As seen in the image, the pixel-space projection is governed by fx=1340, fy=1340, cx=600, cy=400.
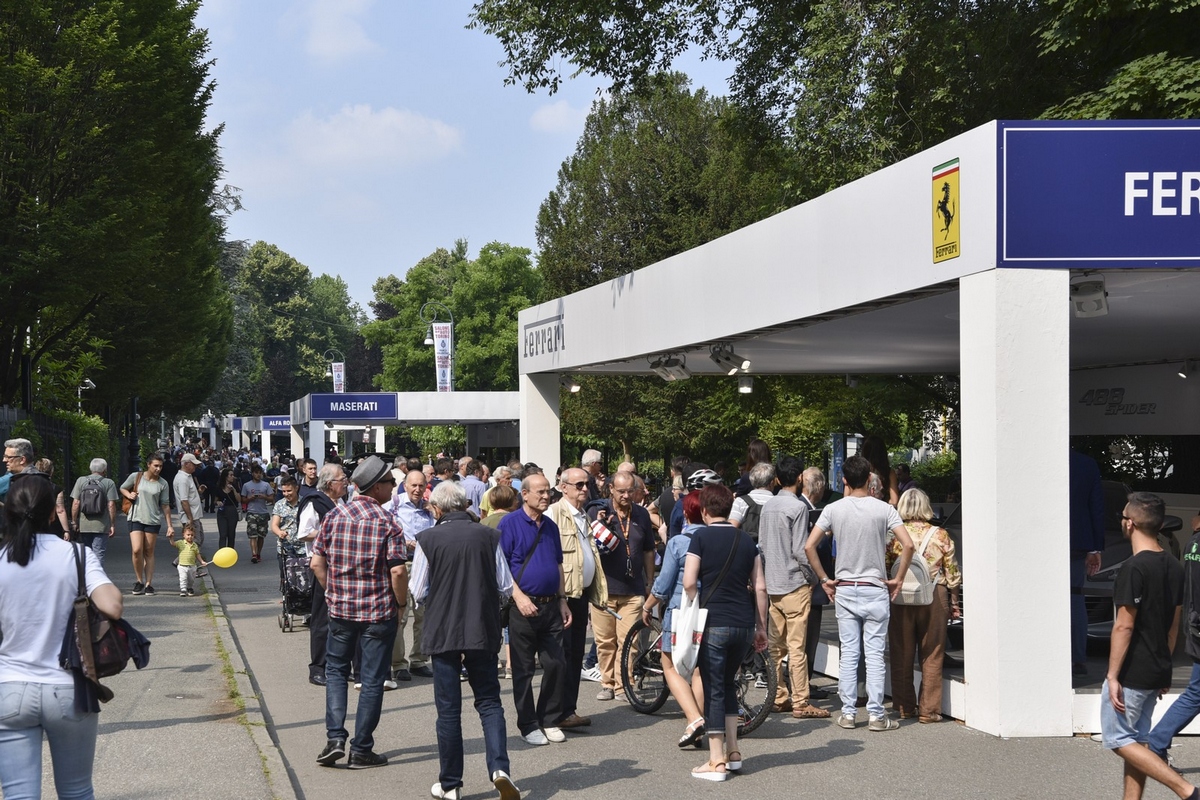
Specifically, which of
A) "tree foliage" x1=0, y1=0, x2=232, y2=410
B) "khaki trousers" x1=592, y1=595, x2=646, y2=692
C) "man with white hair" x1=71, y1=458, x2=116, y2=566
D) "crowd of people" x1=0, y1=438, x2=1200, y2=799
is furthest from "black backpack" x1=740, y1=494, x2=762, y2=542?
"tree foliage" x1=0, y1=0, x2=232, y2=410

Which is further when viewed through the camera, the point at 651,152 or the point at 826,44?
the point at 651,152

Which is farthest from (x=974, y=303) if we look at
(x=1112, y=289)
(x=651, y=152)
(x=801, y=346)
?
(x=651, y=152)

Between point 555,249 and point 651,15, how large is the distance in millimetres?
18585

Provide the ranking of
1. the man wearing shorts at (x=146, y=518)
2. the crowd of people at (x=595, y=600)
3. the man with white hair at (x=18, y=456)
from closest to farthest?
the crowd of people at (x=595, y=600) → the man with white hair at (x=18, y=456) → the man wearing shorts at (x=146, y=518)

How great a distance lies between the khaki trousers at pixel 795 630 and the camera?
9.28 meters

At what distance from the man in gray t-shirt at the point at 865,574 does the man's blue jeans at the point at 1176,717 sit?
259 centimetres

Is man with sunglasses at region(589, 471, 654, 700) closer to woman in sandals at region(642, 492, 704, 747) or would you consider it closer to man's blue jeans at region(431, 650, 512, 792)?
woman in sandals at region(642, 492, 704, 747)

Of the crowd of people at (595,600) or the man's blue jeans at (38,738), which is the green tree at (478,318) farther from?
the man's blue jeans at (38,738)

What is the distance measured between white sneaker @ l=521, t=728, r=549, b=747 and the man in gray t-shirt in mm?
2019

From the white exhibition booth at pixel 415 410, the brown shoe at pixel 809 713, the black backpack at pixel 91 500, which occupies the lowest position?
the brown shoe at pixel 809 713

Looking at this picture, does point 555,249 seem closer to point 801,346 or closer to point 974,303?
point 801,346

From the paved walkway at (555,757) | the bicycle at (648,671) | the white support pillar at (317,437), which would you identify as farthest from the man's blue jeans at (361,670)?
the white support pillar at (317,437)

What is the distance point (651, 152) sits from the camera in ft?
133

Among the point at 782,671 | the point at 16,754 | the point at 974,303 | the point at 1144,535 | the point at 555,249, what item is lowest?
the point at 782,671
